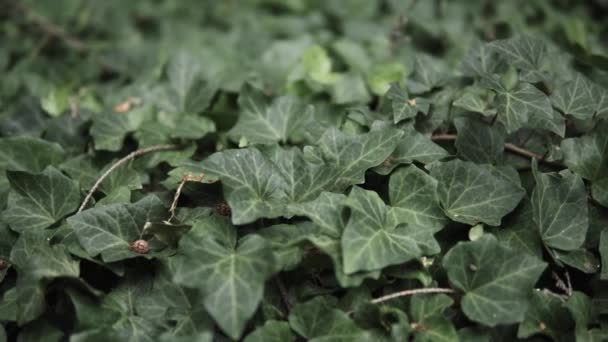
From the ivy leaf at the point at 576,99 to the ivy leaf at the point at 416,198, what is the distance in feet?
1.42

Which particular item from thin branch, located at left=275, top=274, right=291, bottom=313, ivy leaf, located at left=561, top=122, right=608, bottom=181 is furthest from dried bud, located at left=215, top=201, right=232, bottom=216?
ivy leaf, located at left=561, top=122, right=608, bottom=181

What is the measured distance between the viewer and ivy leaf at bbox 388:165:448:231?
1242mm

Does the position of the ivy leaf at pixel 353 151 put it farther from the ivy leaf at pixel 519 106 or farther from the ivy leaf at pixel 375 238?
the ivy leaf at pixel 519 106

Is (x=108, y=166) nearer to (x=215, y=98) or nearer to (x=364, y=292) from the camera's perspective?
(x=215, y=98)

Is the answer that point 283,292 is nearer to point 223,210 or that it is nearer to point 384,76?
point 223,210

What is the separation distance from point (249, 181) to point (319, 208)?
18 centimetres

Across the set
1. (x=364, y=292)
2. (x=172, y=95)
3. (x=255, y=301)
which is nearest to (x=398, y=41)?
(x=172, y=95)

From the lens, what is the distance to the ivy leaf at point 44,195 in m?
1.35

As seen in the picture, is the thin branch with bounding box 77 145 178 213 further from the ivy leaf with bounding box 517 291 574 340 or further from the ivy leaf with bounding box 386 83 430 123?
the ivy leaf with bounding box 517 291 574 340

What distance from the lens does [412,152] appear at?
1344 millimetres

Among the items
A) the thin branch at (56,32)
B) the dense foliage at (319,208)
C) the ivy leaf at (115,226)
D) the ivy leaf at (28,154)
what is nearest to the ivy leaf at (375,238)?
the dense foliage at (319,208)

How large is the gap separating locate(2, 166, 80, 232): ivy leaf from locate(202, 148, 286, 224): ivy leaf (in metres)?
0.40

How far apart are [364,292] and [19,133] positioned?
125cm

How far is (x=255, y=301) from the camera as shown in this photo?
3.33 feet
